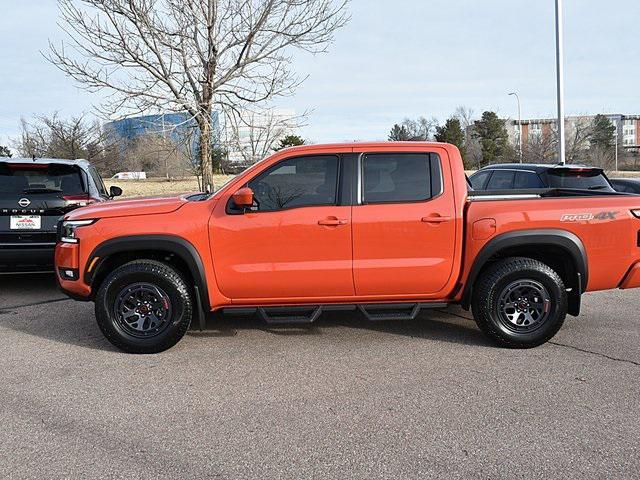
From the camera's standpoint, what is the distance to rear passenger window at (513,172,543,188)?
27.4 feet

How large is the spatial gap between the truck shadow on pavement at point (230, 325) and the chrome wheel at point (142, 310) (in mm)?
382

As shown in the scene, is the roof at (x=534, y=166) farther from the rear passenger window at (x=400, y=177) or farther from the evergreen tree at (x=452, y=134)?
the evergreen tree at (x=452, y=134)

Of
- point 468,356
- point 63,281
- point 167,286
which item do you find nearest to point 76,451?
point 167,286

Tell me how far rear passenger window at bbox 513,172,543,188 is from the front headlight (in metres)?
6.44

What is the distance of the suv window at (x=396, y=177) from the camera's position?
4945 mm

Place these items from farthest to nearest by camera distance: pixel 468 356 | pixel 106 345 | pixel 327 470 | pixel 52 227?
pixel 52 227 → pixel 106 345 → pixel 468 356 → pixel 327 470

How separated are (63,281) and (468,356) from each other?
373 cm

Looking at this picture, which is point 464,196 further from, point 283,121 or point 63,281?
point 283,121

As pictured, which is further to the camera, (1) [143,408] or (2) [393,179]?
(2) [393,179]

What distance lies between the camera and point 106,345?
5168 millimetres

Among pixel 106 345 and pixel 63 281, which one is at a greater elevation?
pixel 63 281

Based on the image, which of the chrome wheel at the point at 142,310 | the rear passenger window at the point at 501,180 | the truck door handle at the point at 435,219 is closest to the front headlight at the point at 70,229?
the chrome wheel at the point at 142,310

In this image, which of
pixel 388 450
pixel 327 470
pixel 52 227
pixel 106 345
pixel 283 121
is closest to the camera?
pixel 327 470

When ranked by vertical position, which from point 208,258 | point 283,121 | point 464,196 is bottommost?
point 208,258
